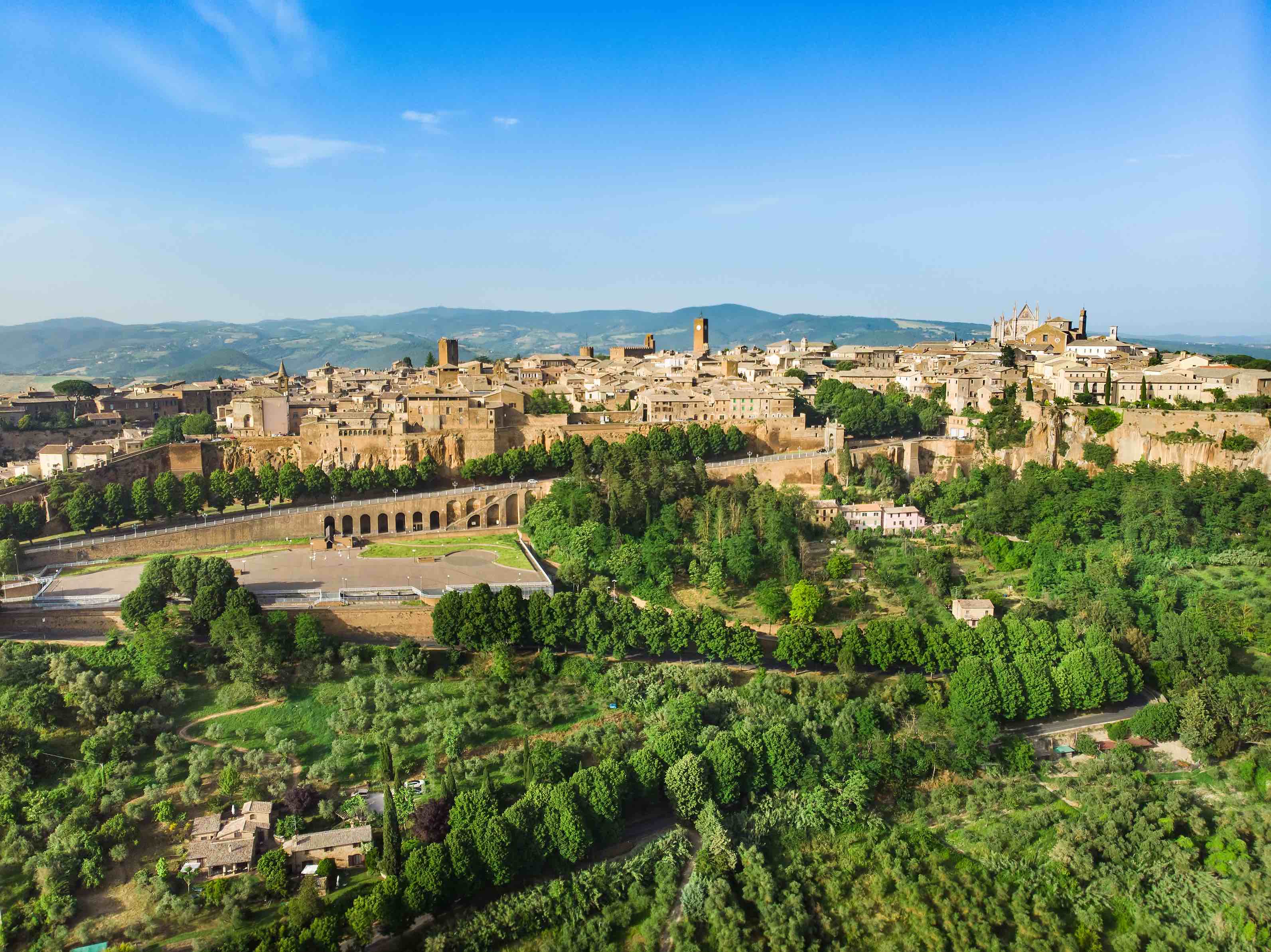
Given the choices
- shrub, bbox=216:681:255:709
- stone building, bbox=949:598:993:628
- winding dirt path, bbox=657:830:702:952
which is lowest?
winding dirt path, bbox=657:830:702:952

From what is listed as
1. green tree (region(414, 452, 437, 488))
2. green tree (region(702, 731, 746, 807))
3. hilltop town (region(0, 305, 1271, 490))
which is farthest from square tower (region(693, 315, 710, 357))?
green tree (region(702, 731, 746, 807))

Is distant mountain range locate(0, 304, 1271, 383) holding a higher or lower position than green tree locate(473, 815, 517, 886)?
higher

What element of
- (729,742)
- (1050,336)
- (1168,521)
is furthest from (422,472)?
(1050,336)

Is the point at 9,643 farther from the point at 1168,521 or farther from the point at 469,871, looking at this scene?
the point at 1168,521

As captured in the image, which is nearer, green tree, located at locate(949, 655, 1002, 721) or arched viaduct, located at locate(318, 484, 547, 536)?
green tree, located at locate(949, 655, 1002, 721)

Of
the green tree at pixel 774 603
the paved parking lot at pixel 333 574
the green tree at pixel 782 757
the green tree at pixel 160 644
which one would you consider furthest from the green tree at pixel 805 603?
the green tree at pixel 160 644

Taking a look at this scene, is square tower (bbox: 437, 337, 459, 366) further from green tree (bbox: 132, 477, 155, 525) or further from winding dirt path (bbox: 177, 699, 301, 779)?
winding dirt path (bbox: 177, 699, 301, 779)
